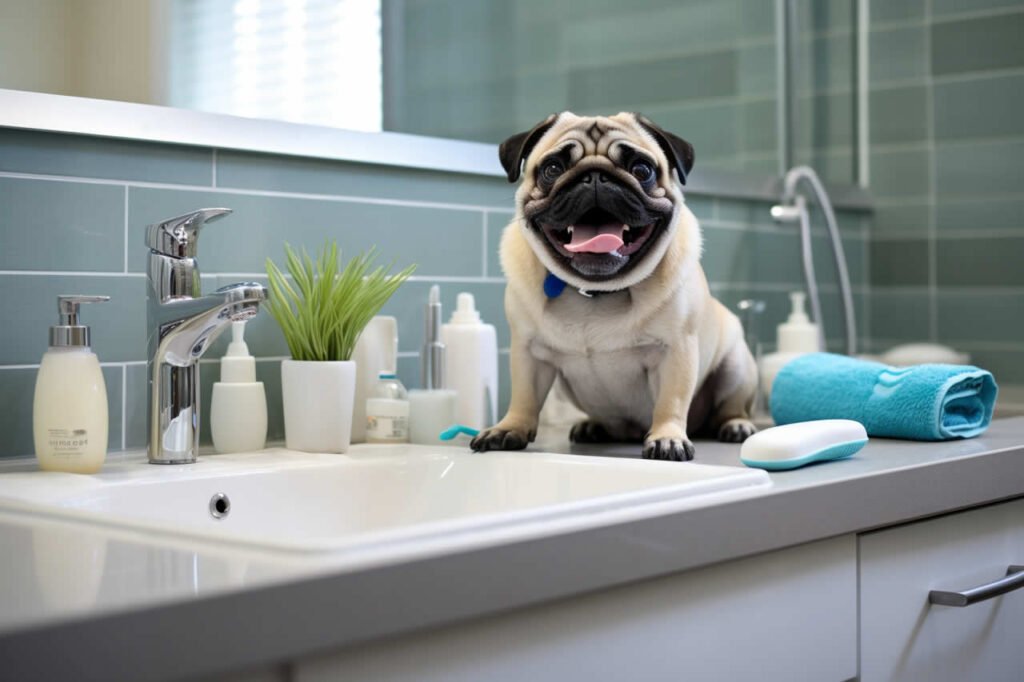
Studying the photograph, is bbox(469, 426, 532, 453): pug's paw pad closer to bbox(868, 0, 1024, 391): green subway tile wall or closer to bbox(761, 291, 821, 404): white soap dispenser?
bbox(761, 291, 821, 404): white soap dispenser

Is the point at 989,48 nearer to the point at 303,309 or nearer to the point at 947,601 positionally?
the point at 947,601

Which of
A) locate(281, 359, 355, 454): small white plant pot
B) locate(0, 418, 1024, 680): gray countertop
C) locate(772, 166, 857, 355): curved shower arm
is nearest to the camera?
locate(0, 418, 1024, 680): gray countertop

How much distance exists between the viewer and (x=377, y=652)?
2.39ft

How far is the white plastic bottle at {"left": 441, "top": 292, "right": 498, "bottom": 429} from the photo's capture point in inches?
60.2

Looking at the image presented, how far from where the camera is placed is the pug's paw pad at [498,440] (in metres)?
1.34

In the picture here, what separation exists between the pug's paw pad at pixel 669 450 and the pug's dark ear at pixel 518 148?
1.07 ft

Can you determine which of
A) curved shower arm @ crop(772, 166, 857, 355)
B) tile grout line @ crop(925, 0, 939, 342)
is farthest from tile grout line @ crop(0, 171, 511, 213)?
tile grout line @ crop(925, 0, 939, 342)

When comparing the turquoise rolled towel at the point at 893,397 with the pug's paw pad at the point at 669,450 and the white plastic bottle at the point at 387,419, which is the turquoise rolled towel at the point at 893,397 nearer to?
the pug's paw pad at the point at 669,450

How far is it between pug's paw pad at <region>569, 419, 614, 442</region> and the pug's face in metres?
0.25

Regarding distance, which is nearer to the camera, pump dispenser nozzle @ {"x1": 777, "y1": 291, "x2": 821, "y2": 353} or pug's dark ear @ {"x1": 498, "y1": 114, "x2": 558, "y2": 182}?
pug's dark ear @ {"x1": 498, "y1": 114, "x2": 558, "y2": 182}

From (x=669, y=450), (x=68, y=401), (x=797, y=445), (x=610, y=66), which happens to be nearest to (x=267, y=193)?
(x=68, y=401)

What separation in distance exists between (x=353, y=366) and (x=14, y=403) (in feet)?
1.14

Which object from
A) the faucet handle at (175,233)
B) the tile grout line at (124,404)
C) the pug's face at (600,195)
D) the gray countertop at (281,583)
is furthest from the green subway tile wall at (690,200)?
the gray countertop at (281,583)

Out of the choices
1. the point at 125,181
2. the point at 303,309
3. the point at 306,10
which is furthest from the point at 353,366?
the point at 306,10
